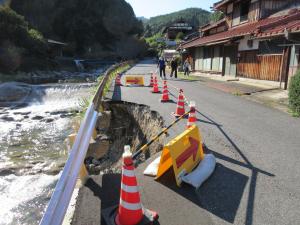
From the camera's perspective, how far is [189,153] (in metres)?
4.79

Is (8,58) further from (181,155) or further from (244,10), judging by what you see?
(181,155)

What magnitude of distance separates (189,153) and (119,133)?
637 cm

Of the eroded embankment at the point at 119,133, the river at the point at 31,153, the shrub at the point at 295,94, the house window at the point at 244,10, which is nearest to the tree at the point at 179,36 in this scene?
the house window at the point at 244,10

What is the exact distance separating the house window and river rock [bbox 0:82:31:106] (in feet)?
55.3

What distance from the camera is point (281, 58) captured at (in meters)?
15.0

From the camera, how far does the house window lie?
21047 millimetres

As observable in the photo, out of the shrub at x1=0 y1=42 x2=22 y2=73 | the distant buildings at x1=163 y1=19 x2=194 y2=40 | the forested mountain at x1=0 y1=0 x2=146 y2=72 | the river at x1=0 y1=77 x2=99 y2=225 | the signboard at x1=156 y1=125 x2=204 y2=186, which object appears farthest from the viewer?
the distant buildings at x1=163 y1=19 x2=194 y2=40

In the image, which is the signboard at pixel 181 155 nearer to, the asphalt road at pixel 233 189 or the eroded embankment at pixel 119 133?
the asphalt road at pixel 233 189

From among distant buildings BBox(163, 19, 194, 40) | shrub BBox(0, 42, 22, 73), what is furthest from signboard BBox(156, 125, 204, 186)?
distant buildings BBox(163, 19, 194, 40)

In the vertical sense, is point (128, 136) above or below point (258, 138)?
below

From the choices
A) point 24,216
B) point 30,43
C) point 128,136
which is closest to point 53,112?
point 128,136

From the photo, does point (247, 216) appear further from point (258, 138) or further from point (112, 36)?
point (112, 36)

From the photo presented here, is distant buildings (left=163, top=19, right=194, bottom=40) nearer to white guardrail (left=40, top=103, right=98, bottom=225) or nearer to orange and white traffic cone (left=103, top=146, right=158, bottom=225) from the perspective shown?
white guardrail (left=40, top=103, right=98, bottom=225)

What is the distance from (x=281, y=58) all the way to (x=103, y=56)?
5519 centimetres
